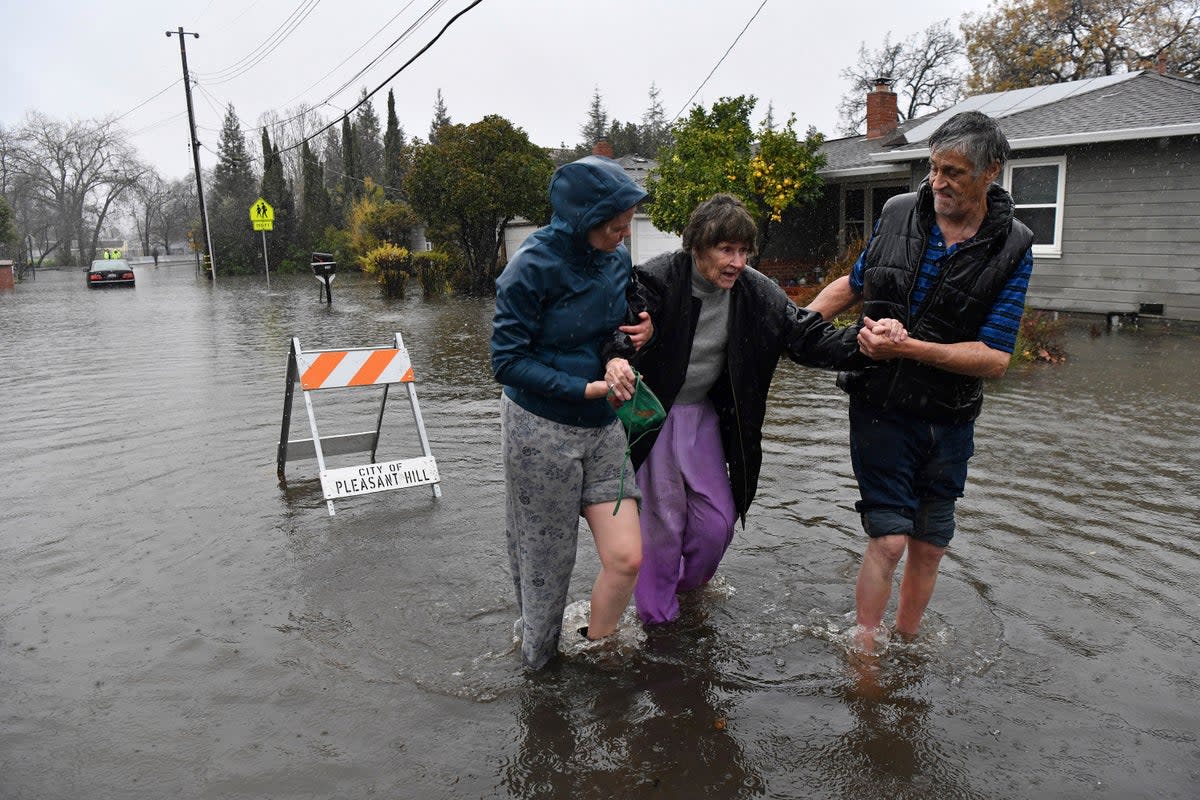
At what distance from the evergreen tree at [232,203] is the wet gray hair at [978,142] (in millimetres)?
48286

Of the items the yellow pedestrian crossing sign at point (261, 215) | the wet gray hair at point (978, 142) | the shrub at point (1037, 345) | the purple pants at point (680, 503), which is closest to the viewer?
the wet gray hair at point (978, 142)

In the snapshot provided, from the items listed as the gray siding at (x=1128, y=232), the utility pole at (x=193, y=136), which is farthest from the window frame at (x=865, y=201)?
the utility pole at (x=193, y=136)

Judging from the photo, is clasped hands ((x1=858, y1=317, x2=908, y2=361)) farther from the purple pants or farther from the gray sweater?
the purple pants

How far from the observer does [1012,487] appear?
629 cm

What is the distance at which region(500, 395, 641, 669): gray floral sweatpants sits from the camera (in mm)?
3479

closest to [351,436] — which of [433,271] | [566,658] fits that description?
[566,658]

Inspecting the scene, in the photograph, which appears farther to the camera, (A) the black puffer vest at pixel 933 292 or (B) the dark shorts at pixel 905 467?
(B) the dark shorts at pixel 905 467

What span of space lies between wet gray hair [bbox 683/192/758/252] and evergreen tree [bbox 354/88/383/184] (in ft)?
215

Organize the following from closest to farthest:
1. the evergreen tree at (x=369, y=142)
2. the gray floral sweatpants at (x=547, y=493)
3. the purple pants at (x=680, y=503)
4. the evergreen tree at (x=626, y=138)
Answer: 1. the gray floral sweatpants at (x=547, y=493)
2. the purple pants at (x=680, y=503)
3. the evergreen tree at (x=626, y=138)
4. the evergreen tree at (x=369, y=142)

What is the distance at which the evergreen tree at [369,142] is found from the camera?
67194 millimetres

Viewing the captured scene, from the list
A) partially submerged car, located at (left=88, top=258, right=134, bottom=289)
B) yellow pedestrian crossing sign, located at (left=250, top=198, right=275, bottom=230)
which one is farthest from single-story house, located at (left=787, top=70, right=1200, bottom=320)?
partially submerged car, located at (left=88, top=258, right=134, bottom=289)

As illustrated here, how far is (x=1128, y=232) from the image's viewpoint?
1488 centimetres

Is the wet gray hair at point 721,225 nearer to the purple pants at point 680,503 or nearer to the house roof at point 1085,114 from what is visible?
the purple pants at point 680,503

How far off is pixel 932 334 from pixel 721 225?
2.98ft
